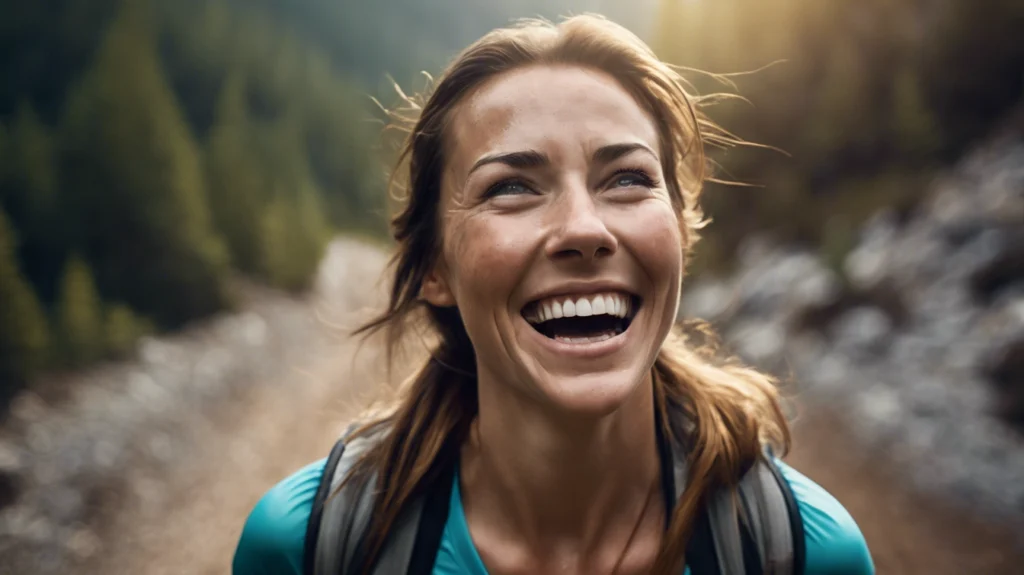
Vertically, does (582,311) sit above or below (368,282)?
above

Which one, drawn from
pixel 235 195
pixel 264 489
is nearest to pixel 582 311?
pixel 264 489

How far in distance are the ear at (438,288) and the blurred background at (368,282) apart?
0.69 meters

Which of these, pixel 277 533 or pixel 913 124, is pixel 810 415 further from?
pixel 277 533

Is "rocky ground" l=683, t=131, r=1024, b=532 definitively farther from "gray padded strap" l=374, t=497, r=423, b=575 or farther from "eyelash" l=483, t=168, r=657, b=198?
"gray padded strap" l=374, t=497, r=423, b=575

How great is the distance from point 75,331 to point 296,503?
293 inches

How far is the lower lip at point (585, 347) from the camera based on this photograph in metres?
1.66

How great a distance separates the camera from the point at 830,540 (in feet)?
5.76

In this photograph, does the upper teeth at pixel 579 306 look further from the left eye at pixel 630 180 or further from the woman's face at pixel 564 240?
the left eye at pixel 630 180

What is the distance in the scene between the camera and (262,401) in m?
8.79

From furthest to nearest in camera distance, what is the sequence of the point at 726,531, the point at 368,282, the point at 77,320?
1. the point at 368,282
2. the point at 77,320
3. the point at 726,531

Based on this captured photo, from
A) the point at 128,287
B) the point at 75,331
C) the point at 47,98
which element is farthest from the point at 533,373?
the point at 47,98

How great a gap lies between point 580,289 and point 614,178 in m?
0.34

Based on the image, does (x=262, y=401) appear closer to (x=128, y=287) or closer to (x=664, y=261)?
(x=128, y=287)

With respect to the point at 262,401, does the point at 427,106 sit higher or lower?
higher
